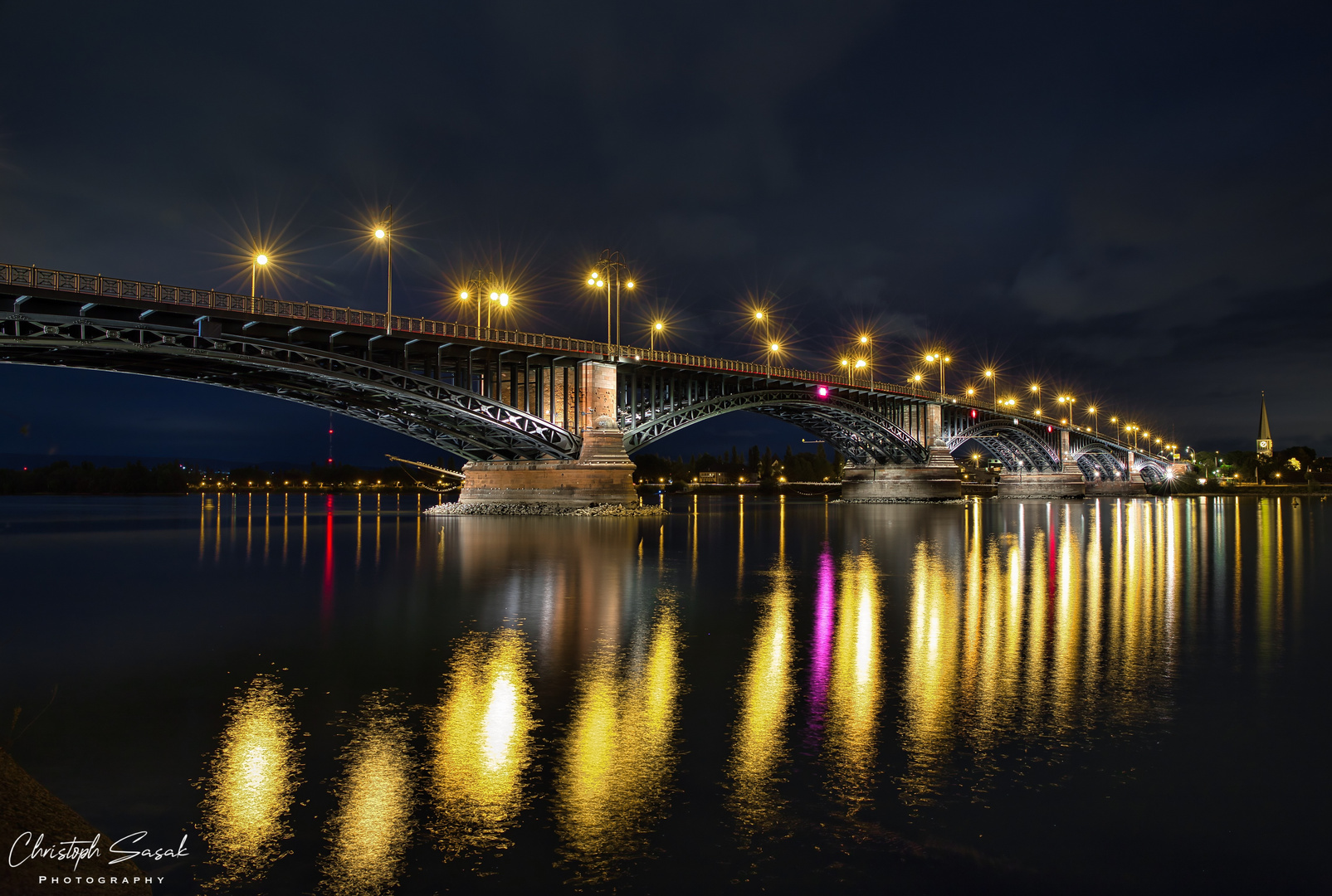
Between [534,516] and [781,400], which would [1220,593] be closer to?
[534,516]

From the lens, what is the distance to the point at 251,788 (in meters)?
7.26

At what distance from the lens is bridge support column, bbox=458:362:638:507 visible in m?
64.8

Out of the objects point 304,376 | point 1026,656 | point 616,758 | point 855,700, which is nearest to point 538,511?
point 304,376

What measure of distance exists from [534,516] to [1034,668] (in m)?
54.2

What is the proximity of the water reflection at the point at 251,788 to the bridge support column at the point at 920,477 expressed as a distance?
A: 104m

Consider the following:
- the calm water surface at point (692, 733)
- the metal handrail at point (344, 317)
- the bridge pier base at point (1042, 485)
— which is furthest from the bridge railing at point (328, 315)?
the bridge pier base at point (1042, 485)

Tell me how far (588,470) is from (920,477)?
58348mm

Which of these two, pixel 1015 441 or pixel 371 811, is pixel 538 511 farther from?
pixel 1015 441

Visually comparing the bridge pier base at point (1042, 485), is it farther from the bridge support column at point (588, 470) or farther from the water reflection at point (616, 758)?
the water reflection at point (616, 758)

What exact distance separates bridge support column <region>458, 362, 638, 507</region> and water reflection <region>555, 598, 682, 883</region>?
172ft

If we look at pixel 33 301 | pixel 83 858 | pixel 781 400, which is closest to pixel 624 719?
pixel 83 858

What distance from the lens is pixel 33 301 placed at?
4134 cm

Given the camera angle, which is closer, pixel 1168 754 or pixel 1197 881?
pixel 1197 881

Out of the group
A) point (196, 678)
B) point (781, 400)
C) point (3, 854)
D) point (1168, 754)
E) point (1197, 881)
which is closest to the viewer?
point (3, 854)
